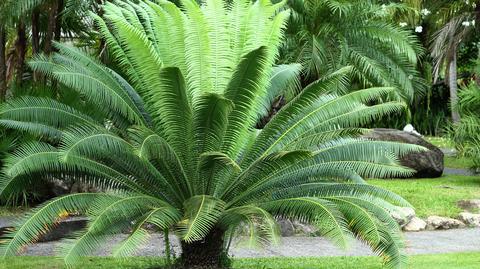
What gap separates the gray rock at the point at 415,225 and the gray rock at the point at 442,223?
12 centimetres

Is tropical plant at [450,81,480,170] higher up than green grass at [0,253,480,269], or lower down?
lower down

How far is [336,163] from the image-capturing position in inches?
364

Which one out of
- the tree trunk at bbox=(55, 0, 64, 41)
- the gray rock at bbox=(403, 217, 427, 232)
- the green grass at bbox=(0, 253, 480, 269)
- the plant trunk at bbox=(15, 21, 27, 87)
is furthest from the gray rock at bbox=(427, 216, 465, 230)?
the plant trunk at bbox=(15, 21, 27, 87)

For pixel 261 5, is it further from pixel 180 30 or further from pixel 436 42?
pixel 436 42

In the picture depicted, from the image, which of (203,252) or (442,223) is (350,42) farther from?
(203,252)

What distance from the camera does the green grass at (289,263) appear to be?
9.72m

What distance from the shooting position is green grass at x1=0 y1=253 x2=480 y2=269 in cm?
972

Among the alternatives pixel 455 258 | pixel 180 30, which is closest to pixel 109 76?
pixel 180 30

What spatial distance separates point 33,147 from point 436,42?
18.6 m

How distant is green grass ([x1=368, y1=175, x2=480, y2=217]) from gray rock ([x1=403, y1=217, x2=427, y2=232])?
46 centimetres

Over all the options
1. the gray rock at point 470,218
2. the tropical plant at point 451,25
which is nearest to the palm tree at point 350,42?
the gray rock at point 470,218

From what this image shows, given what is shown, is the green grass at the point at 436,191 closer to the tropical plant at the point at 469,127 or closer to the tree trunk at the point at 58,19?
the tropical plant at the point at 469,127

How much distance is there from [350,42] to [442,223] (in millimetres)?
5449

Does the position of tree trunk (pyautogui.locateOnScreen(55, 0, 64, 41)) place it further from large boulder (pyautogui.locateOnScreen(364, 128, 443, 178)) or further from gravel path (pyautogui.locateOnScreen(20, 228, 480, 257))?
large boulder (pyautogui.locateOnScreen(364, 128, 443, 178))
